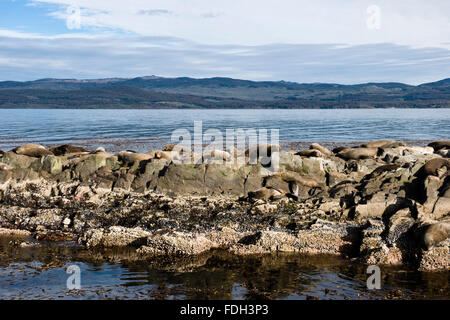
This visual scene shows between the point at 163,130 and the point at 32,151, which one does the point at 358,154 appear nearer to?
the point at 32,151

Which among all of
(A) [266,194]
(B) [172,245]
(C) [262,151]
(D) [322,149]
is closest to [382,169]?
(A) [266,194]

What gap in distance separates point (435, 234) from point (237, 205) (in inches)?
239

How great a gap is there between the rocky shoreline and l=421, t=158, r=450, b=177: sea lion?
32mm

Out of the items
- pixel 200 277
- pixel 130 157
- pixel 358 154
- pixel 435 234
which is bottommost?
pixel 200 277

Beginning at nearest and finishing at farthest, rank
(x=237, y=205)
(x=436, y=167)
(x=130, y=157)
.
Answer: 1. (x=436, y=167)
2. (x=237, y=205)
3. (x=130, y=157)

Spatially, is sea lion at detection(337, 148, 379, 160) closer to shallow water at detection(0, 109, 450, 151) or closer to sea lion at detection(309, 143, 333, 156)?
sea lion at detection(309, 143, 333, 156)

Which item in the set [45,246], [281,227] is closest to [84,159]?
[45,246]

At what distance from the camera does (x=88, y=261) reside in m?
11.8

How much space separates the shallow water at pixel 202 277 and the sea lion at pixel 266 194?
11.4 feet

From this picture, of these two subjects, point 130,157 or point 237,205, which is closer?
point 237,205

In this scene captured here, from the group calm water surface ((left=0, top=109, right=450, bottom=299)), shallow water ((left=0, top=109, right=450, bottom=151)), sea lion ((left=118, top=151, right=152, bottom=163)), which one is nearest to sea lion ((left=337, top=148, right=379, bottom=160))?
sea lion ((left=118, top=151, right=152, bottom=163))

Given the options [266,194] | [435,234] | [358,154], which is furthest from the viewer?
[358,154]

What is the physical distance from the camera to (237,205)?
15.1 metres

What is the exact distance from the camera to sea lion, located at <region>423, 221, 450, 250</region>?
11.4m
